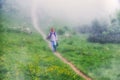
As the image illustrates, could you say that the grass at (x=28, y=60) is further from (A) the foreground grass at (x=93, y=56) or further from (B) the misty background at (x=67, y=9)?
(B) the misty background at (x=67, y=9)

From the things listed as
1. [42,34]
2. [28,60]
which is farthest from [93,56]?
[42,34]

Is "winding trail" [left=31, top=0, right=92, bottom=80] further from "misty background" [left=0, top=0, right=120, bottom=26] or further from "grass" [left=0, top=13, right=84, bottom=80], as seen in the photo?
"grass" [left=0, top=13, right=84, bottom=80]

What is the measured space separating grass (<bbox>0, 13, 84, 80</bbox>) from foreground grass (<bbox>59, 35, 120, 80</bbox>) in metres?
0.98

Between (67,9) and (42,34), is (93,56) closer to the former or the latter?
(42,34)

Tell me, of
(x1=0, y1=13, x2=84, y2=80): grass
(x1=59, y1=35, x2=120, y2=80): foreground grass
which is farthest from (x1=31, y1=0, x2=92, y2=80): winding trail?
(x1=0, y1=13, x2=84, y2=80): grass

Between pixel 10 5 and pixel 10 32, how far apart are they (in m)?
7.17

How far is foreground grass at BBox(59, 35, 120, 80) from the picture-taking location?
85.9ft

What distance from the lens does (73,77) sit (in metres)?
25.0

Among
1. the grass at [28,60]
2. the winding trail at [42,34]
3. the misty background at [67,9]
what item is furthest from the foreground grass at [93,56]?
the misty background at [67,9]

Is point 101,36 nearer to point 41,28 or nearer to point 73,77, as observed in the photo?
point 41,28

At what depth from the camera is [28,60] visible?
2678cm

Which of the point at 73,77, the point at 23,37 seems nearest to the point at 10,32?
the point at 23,37

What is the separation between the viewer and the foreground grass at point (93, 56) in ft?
85.9

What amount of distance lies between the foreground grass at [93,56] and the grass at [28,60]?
3.22 ft
